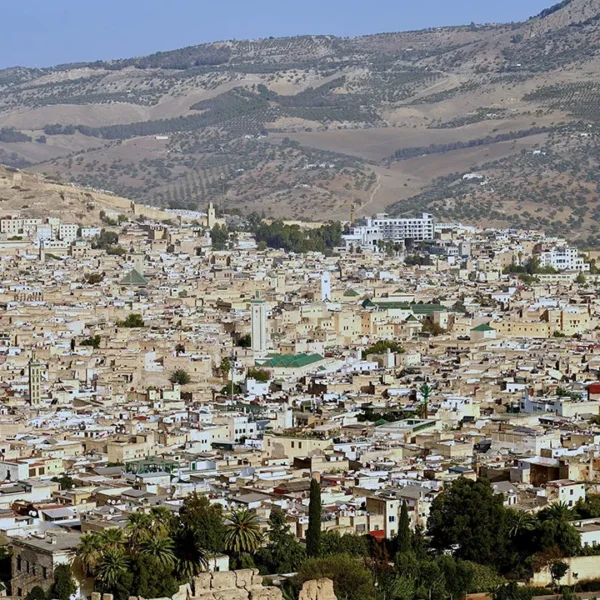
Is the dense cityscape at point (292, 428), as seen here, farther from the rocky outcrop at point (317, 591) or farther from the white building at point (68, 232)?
the white building at point (68, 232)

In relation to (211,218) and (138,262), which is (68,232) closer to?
(138,262)

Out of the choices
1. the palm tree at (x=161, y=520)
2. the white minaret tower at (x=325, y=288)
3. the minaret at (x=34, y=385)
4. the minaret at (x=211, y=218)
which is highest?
the minaret at (x=211, y=218)

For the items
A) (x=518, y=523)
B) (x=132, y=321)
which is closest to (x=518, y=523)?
(x=518, y=523)

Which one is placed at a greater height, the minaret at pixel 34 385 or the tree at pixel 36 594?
the minaret at pixel 34 385

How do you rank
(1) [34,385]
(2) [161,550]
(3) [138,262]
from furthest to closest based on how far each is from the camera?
1. (3) [138,262]
2. (1) [34,385]
3. (2) [161,550]

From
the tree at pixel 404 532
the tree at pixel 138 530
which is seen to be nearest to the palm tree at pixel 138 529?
the tree at pixel 138 530

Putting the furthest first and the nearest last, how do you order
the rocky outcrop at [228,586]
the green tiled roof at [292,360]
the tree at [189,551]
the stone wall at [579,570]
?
the green tiled roof at [292,360] < the stone wall at [579,570] < the tree at [189,551] < the rocky outcrop at [228,586]

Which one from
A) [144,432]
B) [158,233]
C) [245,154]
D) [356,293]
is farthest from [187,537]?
[245,154]
